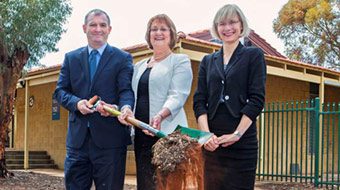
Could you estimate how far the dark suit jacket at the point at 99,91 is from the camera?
362 centimetres

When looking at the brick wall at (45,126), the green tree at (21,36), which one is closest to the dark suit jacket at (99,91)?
the green tree at (21,36)

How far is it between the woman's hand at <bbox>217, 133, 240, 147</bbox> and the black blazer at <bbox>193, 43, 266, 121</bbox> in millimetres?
147

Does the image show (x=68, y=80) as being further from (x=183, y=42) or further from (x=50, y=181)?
(x=50, y=181)

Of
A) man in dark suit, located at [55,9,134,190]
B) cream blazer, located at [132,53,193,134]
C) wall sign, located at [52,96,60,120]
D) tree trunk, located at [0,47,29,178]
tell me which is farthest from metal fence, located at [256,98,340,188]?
wall sign, located at [52,96,60,120]

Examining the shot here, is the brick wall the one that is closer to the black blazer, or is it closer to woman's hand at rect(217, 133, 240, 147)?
the black blazer

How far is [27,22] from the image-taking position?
34.8 ft

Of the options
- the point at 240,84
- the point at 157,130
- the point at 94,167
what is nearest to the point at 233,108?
the point at 240,84

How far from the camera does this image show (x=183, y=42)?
418 inches

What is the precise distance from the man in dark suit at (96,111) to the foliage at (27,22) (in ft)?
23.2

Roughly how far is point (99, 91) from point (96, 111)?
0.68 feet

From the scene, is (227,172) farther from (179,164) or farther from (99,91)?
(99,91)

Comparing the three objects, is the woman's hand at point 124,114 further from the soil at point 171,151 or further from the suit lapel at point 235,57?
the suit lapel at point 235,57

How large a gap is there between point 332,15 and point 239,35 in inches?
972

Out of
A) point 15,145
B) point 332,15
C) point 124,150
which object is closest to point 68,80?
point 124,150
